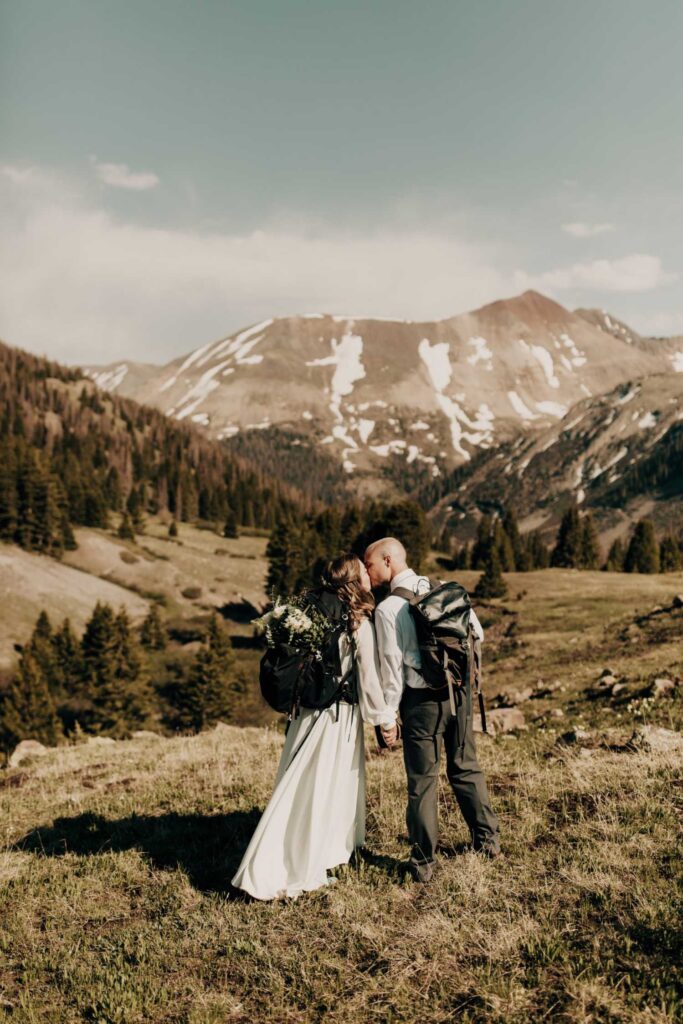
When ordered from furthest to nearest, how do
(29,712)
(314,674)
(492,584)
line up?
(492,584), (29,712), (314,674)

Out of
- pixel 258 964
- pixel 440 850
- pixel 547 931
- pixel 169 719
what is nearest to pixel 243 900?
pixel 258 964

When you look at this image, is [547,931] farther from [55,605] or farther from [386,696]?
[55,605]

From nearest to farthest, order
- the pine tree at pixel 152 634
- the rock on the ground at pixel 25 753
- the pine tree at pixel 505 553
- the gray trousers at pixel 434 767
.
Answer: the gray trousers at pixel 434 767 → the rock on the ground at pixel 25 753 → the pine tree at pixel 152 634 → the pine tree at pixel 505 553

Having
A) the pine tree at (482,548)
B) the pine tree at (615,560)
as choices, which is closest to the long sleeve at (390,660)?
the pine tree at (482,548)

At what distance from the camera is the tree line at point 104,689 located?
46719 millimetres

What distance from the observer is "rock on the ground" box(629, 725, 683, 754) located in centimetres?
1015

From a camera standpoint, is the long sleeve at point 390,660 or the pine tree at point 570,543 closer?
the long sleeve at point 390,660

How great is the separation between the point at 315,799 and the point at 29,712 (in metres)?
46.8

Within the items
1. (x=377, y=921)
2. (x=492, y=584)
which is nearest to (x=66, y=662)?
(x=492, y=584)

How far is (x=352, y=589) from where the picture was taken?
24.2ft

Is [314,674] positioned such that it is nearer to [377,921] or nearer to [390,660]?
[390,660]

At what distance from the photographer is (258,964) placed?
5.76 metres

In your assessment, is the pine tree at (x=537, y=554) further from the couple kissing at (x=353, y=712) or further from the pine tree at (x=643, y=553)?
the couple kissing at (x=353, y=712)

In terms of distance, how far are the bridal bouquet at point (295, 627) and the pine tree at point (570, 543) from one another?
9744 cm
